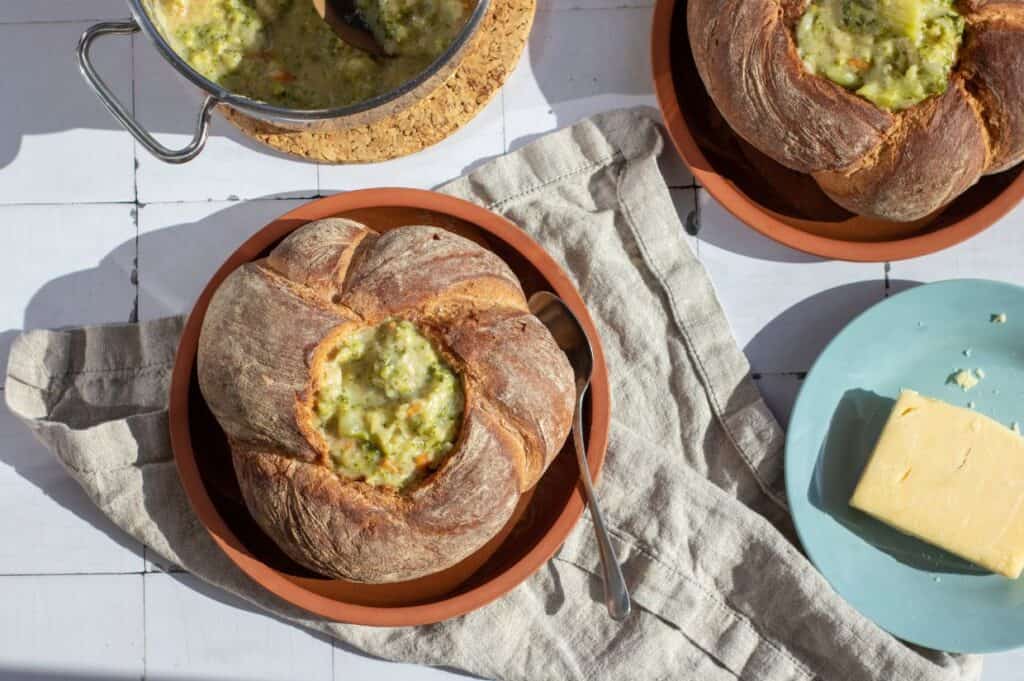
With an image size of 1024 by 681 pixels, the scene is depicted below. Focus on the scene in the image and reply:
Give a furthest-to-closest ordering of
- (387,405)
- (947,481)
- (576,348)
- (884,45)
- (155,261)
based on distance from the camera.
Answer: (155,261) → (947,481) → (576,348) → (884,45) → (387,405)

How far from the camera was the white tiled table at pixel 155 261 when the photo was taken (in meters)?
2.34

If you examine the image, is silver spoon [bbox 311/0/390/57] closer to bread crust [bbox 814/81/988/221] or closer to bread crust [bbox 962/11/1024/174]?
bread crust [bbox 814/81/988/221]

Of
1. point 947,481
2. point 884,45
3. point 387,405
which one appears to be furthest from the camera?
point 947,481

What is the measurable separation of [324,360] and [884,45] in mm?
1145

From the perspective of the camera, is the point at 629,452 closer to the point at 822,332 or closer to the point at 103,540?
the point at 822,332

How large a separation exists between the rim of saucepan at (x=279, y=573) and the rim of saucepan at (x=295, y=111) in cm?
22

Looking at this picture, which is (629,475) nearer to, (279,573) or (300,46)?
(279,573)

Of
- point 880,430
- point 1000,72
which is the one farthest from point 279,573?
point 1000,72

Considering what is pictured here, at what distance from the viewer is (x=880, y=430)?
7.54 feet

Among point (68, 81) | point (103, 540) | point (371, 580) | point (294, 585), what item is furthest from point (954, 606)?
point (68, 81)

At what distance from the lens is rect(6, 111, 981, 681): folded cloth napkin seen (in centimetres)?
226

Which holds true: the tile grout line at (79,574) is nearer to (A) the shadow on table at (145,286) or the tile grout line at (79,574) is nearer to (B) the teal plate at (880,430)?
(A) the shadow on table at (145,286)

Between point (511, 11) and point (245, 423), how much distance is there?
3.37ft

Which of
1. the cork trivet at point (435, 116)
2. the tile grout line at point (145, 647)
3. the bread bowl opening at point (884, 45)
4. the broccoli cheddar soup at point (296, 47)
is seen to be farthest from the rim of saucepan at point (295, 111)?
the tile grout line at point (145, 647)
